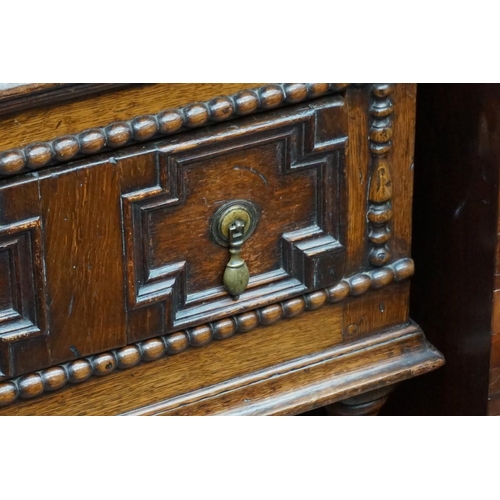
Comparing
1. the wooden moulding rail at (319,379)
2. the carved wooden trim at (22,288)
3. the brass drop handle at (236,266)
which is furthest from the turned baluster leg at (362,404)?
the carved wooden trim at (22,288)

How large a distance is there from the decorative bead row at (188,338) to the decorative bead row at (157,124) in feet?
0.50

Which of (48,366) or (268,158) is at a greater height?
(268,158)

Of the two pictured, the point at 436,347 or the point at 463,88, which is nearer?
the point at 463,88

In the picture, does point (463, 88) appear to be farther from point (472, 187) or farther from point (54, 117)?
point (54, 117)

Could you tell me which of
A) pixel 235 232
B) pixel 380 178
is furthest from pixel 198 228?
pixel 380 178

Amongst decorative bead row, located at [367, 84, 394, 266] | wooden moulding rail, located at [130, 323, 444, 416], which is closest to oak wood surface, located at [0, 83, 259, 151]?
decorative bead row, located at [367, 84, 394, 266]

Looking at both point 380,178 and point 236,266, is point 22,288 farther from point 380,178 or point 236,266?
point 380,178

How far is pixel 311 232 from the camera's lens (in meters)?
0.81

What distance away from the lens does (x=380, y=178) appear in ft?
2.70

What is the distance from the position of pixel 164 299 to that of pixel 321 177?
14 cm

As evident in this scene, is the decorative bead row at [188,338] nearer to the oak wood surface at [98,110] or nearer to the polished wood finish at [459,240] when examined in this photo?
the polished wood finish at [459,240]

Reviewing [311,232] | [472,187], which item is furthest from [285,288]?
[472,187]

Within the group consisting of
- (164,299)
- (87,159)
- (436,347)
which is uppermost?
(87,159)

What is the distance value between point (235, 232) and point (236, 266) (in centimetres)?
2
